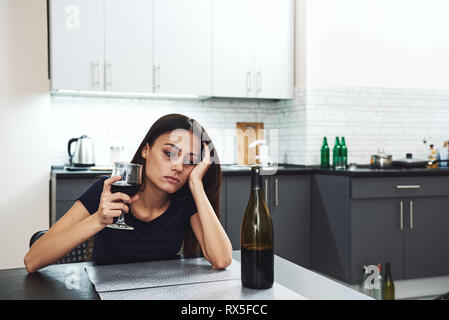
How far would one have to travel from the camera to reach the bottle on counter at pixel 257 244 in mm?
→ 1021

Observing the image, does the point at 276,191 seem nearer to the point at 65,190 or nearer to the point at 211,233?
the point at 65,190

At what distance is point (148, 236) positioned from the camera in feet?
5.01

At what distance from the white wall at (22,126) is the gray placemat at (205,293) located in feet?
8.76

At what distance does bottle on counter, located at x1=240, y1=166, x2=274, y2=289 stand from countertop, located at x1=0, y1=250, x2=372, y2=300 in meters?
0.08

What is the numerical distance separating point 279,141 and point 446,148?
155 cm

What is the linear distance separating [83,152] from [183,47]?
1128mm

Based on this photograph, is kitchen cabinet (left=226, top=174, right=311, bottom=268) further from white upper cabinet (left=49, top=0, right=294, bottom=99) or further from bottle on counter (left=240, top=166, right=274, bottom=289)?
bottle on counter (left=240, top=166, right=274, bottom=289)

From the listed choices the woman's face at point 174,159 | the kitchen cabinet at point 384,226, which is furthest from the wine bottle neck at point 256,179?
the kitchen cabinet at point 384,226

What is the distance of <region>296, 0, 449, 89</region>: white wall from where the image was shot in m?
4.04

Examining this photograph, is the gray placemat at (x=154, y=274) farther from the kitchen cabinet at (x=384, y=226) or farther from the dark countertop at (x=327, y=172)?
the kitchen cabinet at (x=384, y=226)

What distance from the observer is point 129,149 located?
3953 mm

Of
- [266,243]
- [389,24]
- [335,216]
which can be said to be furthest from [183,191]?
[389,24]

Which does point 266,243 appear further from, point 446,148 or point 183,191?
point 446,148

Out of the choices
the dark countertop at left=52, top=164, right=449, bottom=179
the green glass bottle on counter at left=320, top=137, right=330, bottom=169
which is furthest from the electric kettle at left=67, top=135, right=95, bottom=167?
the green glass bottle on counter at left=320, top=137, right=330, bottom=169
